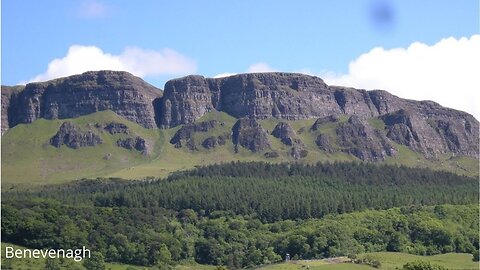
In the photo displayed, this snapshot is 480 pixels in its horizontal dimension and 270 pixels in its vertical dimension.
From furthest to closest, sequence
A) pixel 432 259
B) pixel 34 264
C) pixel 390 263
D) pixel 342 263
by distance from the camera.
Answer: pixel 432 259 < pixel 390 263 < pixel 342 263 < pixel 34 264

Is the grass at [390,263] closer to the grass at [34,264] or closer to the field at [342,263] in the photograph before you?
the field at [342,263]

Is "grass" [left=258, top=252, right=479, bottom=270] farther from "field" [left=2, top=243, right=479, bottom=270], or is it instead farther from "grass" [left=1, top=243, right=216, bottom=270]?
"grass" [left=1, top=243, right=216, bottom=270]

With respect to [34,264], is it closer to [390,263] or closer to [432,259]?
[390,263]

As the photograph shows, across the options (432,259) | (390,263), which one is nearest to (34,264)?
(390,263)

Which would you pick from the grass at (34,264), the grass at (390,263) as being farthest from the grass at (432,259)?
the grass at (34,264)

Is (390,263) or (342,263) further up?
(342,263)

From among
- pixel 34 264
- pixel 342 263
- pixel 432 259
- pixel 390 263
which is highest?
pixel 34 264

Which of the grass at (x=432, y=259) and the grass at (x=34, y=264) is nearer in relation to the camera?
the grass at (x=34, y=264)

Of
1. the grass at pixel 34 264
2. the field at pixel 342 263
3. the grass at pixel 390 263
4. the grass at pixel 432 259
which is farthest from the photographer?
the grass at pixel 432 259

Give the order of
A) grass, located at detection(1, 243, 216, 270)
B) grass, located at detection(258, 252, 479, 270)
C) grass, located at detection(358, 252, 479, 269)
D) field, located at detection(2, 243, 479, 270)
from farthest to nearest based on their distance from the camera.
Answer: grass, located at detection(358, 252, 479, 269) < grass, located at detection(258, 252, 479, 270) < field, located at detection(2, 243, 479, 270) < grass, located at detection(1, 243, 216, 270)

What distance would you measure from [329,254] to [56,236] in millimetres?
64657

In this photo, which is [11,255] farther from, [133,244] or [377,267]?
[377,267]

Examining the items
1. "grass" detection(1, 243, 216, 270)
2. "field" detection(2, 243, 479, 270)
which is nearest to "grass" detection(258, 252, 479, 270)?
"field" detection(2, 243, 479, 270)

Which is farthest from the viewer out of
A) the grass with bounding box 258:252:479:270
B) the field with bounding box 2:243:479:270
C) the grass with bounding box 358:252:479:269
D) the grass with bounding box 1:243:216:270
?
the grass with bounding box 358:252:479:269
